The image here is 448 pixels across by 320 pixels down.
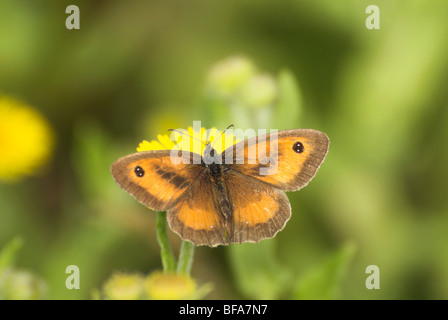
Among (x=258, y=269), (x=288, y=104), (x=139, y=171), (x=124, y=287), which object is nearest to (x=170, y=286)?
(x=124, y=287)

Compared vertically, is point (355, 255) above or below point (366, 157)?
below

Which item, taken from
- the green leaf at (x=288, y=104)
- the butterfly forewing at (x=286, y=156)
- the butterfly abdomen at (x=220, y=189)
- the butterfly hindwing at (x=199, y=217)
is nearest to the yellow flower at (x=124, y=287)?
the butterfly hindwing at (x=199, y=217)

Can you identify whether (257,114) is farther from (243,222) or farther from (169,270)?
(169,270)

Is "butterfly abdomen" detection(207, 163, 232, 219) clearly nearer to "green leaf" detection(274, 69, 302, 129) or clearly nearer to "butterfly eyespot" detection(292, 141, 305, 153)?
"butterfly eyespot" detection(292, 141, 305, 153)

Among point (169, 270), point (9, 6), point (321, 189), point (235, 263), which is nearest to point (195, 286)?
point (169, 270)

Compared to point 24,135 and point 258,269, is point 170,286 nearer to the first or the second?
point 258,269

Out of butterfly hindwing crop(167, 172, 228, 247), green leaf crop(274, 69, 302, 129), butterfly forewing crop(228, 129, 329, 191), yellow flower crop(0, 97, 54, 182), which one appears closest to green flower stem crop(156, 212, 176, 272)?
butterfly hindwing crop(167, 172, 228, 247)

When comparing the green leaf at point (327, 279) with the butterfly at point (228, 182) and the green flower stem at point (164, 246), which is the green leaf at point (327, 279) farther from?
the green flower stem at point (164, 246)
